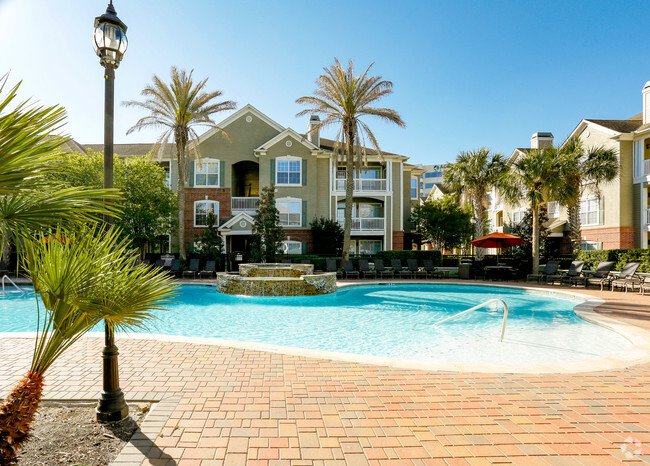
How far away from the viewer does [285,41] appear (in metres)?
12.7

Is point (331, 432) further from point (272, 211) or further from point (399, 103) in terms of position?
point (399, 103)

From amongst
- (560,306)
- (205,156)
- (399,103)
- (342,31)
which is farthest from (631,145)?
(205,156)

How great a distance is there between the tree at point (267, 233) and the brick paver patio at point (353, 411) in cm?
1583

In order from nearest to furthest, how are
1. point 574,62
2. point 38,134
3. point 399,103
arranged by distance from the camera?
point 38,134, point 574,62, point 399,103

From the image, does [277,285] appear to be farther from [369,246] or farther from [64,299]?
[369,246]

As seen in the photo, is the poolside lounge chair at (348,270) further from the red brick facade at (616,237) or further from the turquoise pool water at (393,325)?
the red brick facade at (616,237)

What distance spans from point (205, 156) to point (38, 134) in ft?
85.9

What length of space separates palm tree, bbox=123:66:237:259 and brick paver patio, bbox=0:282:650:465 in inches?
716

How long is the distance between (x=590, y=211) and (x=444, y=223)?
9.58 metres

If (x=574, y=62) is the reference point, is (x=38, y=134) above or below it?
below

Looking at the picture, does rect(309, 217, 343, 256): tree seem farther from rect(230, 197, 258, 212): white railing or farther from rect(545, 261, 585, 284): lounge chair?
rect(545, 261, 585, 284): lounge chair

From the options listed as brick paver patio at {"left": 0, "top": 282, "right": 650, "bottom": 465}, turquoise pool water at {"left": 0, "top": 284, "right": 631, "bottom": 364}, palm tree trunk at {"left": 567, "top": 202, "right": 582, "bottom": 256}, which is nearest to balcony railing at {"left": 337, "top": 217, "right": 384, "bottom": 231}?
palm tree trunk at {"left": 567, "top": 202, "right": 582, "bottom": 256}

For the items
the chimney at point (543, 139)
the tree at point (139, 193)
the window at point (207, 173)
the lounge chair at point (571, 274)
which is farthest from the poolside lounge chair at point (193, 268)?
the chimney at point (543, 139)

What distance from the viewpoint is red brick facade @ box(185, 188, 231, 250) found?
2623cm
